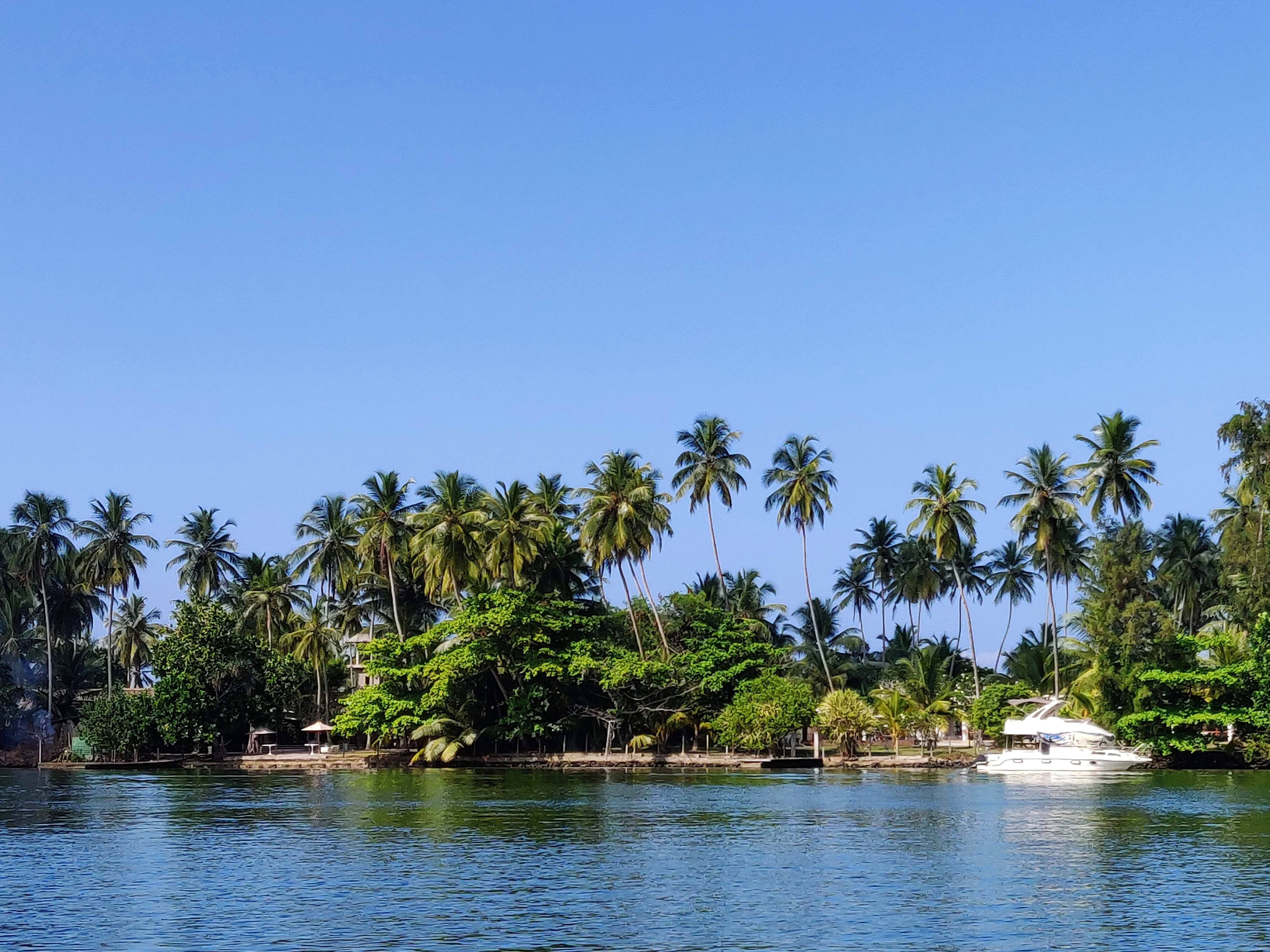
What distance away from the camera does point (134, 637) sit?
102 meters

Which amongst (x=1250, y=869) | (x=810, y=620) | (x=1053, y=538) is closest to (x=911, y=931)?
(x=1250, y=869)

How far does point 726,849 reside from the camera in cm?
3306

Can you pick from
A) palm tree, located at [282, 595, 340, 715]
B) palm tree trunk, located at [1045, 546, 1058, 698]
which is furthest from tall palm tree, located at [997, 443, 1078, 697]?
palm tree, located at [282, 595, 340, 715]

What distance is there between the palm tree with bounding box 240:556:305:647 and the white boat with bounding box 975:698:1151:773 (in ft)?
157

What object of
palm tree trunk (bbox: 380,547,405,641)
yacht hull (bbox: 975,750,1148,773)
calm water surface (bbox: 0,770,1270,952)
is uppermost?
palm tree trunk (bbox: 380,547,405,641)

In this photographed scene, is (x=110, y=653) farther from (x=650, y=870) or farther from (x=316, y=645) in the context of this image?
(x=650, y=870)

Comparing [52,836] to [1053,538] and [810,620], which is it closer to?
[1053,538]

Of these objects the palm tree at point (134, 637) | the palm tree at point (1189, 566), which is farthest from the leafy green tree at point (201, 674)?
the palm tree at point (1189, 566)

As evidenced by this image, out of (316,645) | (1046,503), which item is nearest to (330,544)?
(316,645)

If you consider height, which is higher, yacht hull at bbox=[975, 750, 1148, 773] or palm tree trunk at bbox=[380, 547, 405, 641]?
palm tree trunk at bbox=[380, 547, 405, 641]

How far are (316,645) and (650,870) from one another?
184 ft

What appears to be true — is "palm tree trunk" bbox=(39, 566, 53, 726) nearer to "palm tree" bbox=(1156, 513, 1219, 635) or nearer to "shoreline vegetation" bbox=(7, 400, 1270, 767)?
"shoreline vegetation" bbox=(7, 400, 1270, 767)

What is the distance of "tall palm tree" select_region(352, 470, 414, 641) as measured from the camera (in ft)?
251

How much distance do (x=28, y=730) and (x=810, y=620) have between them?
56.2 metres
